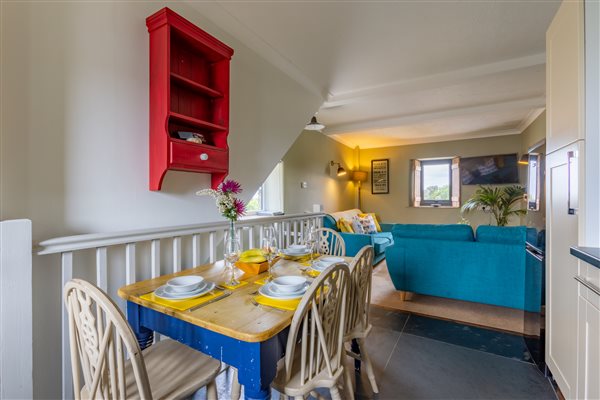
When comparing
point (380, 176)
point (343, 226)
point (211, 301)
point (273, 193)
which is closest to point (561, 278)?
point (211, 301)

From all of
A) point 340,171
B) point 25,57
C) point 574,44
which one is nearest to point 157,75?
point 25,57

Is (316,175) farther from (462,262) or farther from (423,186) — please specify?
(423,186)

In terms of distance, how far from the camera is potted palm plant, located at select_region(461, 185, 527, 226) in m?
5.36

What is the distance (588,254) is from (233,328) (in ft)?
4.83

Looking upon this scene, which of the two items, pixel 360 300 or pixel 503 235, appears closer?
pixel 360 300

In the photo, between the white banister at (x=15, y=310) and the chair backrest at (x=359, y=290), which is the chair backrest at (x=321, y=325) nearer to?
the chair backrest at (x=359, y=290)

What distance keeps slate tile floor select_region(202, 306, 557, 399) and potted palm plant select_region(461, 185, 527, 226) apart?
3933 millimetres

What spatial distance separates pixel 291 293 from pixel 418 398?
Answer: 3.74 ft

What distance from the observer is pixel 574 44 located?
1357mm

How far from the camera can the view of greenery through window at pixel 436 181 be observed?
6.31m

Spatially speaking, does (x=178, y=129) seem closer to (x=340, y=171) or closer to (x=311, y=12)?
(x=311, y=12)

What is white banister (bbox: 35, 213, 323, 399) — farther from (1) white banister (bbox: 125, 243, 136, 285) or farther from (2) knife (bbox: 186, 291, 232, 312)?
(2) knife (bbox: 186, 291, 232, 312)

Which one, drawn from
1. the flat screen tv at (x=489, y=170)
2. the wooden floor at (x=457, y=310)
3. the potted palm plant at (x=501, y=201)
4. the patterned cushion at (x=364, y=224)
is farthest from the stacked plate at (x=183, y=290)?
the flat screen tv at (x=489, y=170)

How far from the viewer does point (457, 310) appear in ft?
9.18
